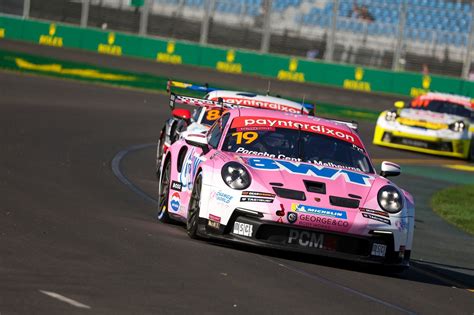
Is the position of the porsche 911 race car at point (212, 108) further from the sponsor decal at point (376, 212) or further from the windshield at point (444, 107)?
the windshield at point (444, 107)

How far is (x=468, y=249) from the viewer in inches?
510

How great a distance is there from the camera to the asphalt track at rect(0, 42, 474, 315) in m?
6.74

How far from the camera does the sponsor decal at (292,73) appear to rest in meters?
40.2

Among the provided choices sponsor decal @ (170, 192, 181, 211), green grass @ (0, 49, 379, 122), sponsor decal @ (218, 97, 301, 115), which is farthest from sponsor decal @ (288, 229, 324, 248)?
green grass @ (0, 49, 379, 122)

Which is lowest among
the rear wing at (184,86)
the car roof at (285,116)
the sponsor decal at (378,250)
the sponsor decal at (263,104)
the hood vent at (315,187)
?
the sponsor decal at (378,250)

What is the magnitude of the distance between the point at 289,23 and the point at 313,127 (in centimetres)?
3136

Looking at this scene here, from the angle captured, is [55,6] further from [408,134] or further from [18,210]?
[18,210]

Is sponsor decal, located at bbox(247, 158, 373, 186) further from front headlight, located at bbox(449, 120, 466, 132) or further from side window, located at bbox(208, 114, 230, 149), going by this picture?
front headlight, located at bbox(449, 120, 466, 132)

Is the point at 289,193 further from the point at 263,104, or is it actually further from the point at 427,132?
the point at 427,132

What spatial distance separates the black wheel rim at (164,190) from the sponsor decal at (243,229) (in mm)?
1876

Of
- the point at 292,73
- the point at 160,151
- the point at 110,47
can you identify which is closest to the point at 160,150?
the point at 160,151

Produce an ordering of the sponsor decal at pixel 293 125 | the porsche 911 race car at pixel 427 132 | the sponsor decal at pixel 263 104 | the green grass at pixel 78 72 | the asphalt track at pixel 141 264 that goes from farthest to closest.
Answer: the green grass at pixel 78 72
the porsche 911 race car at pixel 427 132
the sponsor decal at pixel 263 104
the sponsor decal at pixel 293 125
the asphalt track at pixel 141 264

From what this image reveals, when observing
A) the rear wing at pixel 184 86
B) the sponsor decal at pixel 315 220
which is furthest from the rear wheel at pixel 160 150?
the sponsor decal at pixel 315 220

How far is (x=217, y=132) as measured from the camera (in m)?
10.9
